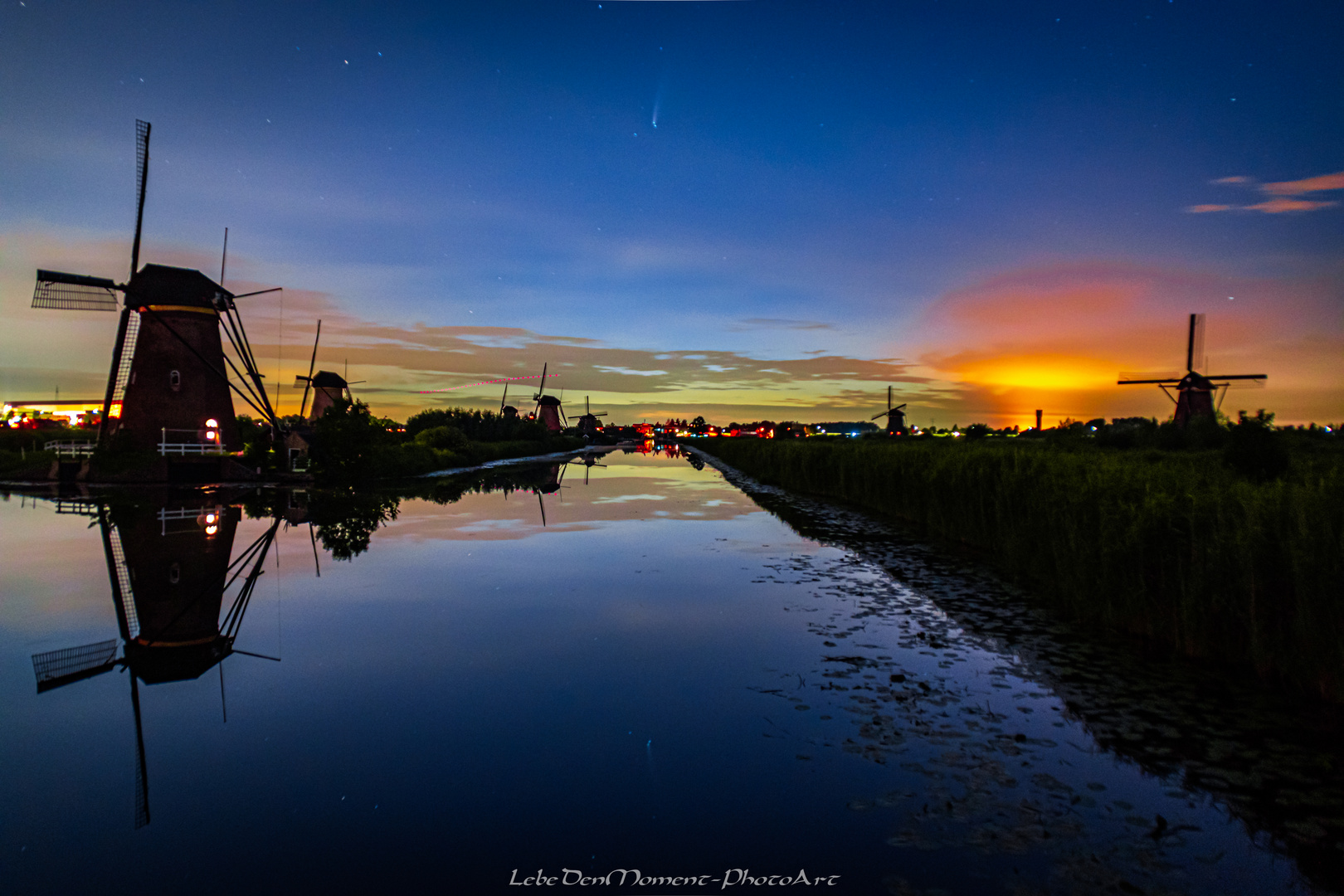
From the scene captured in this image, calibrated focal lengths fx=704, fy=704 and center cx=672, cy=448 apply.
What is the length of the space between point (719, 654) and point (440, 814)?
4426 millimetres

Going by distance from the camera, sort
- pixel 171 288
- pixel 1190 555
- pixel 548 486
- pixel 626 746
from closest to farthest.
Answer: pixel 626 746 → pixel 1190 555 → pixel 548 486 → pixel 171 288

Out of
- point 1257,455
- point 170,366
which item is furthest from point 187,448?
point 1257,455

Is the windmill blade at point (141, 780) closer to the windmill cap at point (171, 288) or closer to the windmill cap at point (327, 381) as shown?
the windmill cap at point (171, 288)

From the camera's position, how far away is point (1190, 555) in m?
9.09

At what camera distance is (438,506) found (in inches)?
1045

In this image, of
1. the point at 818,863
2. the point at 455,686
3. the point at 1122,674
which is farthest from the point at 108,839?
the point at 1122,674

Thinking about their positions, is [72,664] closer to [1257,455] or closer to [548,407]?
[1257,455]

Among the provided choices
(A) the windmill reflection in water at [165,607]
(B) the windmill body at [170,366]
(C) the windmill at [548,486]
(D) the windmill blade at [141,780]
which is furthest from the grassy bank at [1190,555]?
(B) the windmill body at [170,366]

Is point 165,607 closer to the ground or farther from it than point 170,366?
closer to the ground

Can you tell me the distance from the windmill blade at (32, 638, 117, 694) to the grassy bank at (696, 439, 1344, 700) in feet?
42.4

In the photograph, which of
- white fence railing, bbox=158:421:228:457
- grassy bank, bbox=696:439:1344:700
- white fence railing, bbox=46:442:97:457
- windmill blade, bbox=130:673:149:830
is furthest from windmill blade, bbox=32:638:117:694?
white fence railing, bbox=46:442:97:457

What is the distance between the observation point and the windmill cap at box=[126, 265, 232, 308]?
3885 cm

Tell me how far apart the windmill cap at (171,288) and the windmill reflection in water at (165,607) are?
25.1m

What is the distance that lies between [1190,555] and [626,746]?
7.79 meters
